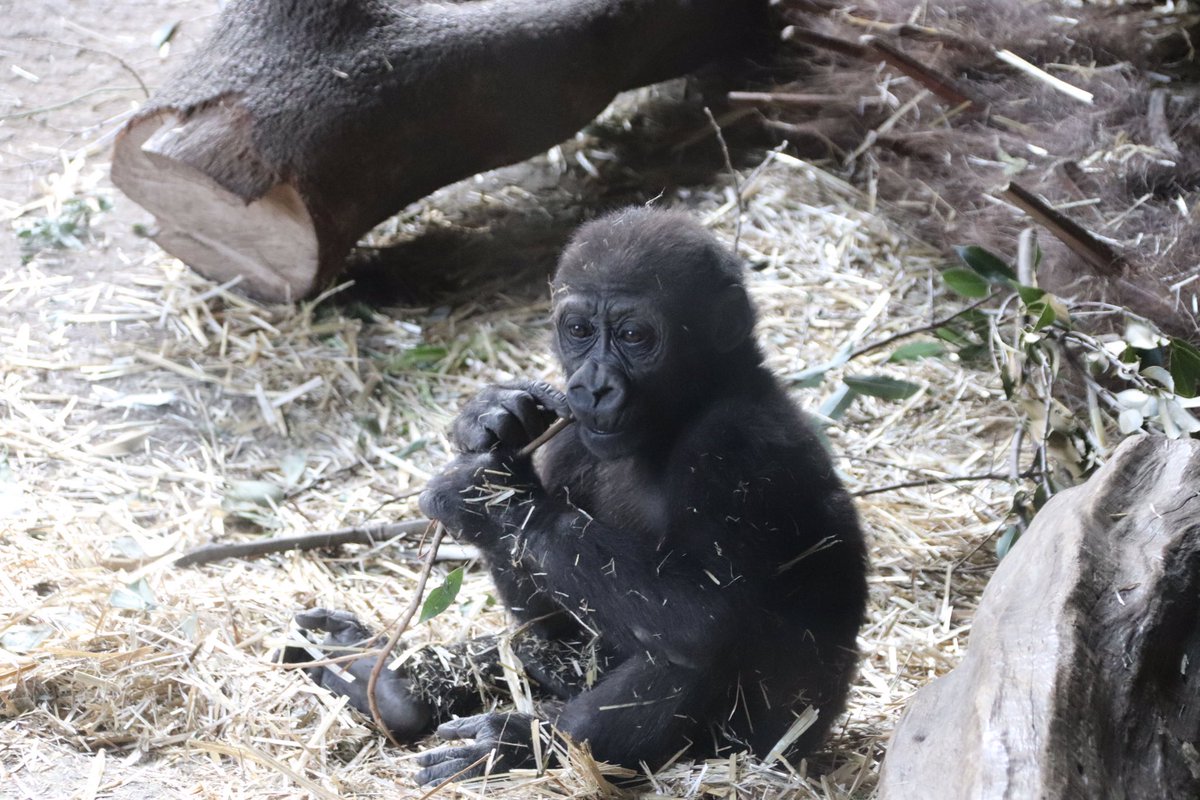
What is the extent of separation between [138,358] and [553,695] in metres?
3.43

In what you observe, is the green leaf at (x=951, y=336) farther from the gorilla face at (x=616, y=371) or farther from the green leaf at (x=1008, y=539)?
the gorilla face at (x=616, y=371)

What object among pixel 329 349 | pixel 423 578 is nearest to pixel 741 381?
pixel 423 578

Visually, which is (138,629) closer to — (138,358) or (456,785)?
(456,785)

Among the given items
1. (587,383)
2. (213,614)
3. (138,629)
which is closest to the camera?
(587,383)

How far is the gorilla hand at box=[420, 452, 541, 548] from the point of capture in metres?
3.85

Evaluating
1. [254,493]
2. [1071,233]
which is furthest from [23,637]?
[1071,233]

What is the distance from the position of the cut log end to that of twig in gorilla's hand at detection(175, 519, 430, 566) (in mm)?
2003

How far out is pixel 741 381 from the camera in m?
4.00

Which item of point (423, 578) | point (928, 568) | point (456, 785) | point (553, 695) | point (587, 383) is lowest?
point (928, 568)

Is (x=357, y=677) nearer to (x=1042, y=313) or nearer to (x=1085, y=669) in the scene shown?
(x=1085, y=669)

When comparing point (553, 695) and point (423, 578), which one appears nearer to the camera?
point (423, 578)

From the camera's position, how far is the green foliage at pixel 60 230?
7148mm

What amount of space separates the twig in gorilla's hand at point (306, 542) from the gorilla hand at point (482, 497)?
1.12 metres

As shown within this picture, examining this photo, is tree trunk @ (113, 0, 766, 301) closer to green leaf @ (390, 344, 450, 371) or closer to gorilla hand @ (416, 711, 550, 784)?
green leaf @ (390, 344, 450, 371)
